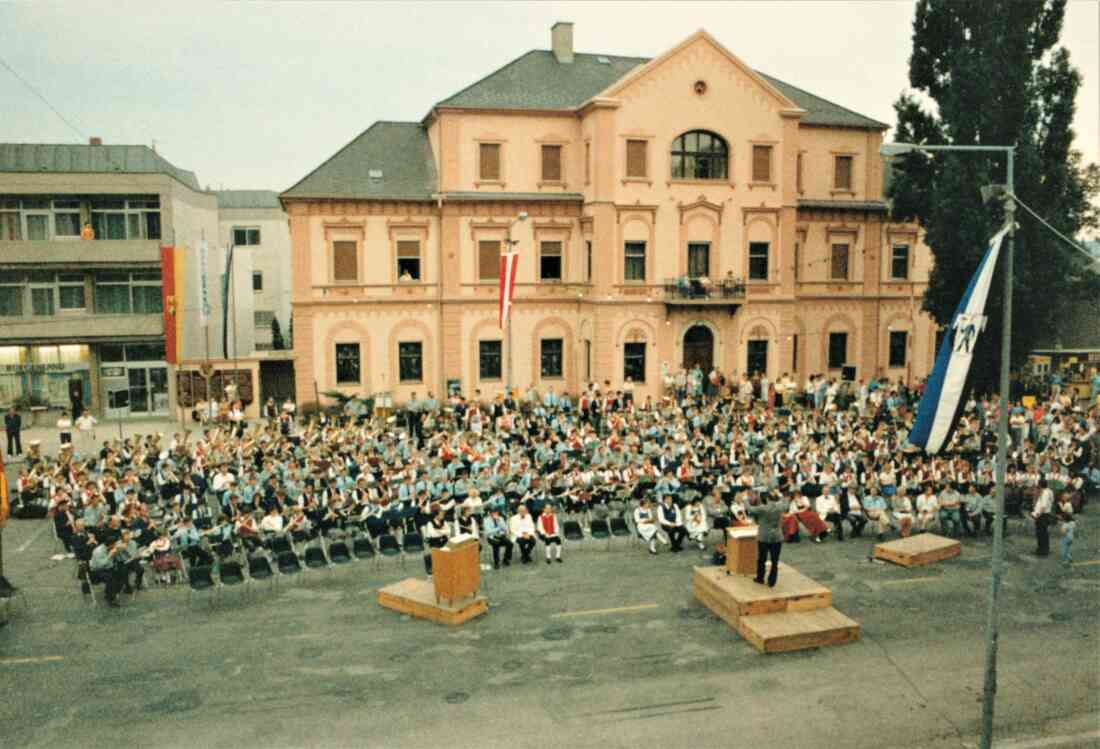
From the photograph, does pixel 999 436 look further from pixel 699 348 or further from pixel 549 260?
pixel 549 260

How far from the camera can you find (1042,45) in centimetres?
3209

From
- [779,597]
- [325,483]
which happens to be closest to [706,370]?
[325,483]

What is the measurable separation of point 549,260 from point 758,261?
9.65 meters

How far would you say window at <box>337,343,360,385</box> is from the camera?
123 feet

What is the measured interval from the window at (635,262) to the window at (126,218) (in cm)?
2143

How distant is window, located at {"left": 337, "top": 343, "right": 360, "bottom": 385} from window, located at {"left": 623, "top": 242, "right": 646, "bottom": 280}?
1247 cm

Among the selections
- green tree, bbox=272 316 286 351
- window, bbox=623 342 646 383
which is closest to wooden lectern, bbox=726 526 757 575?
window, bbox=623 342 646 383

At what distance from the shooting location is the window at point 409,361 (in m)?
38.1

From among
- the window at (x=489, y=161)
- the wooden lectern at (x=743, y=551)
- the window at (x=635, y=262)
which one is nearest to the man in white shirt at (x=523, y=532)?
the wooden lectern at (x=743, y=551)

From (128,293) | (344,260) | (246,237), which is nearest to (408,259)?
(344,260)

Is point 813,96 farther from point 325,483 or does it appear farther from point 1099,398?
point 325,483

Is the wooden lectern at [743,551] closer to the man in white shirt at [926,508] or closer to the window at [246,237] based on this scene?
the man in white shirt at [926,508]

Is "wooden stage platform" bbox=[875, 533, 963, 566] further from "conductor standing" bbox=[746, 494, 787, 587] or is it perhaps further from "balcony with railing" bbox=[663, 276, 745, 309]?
"balcony with railing" bbox=[663, 276, 745, 309]

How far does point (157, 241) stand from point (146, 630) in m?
28.0
